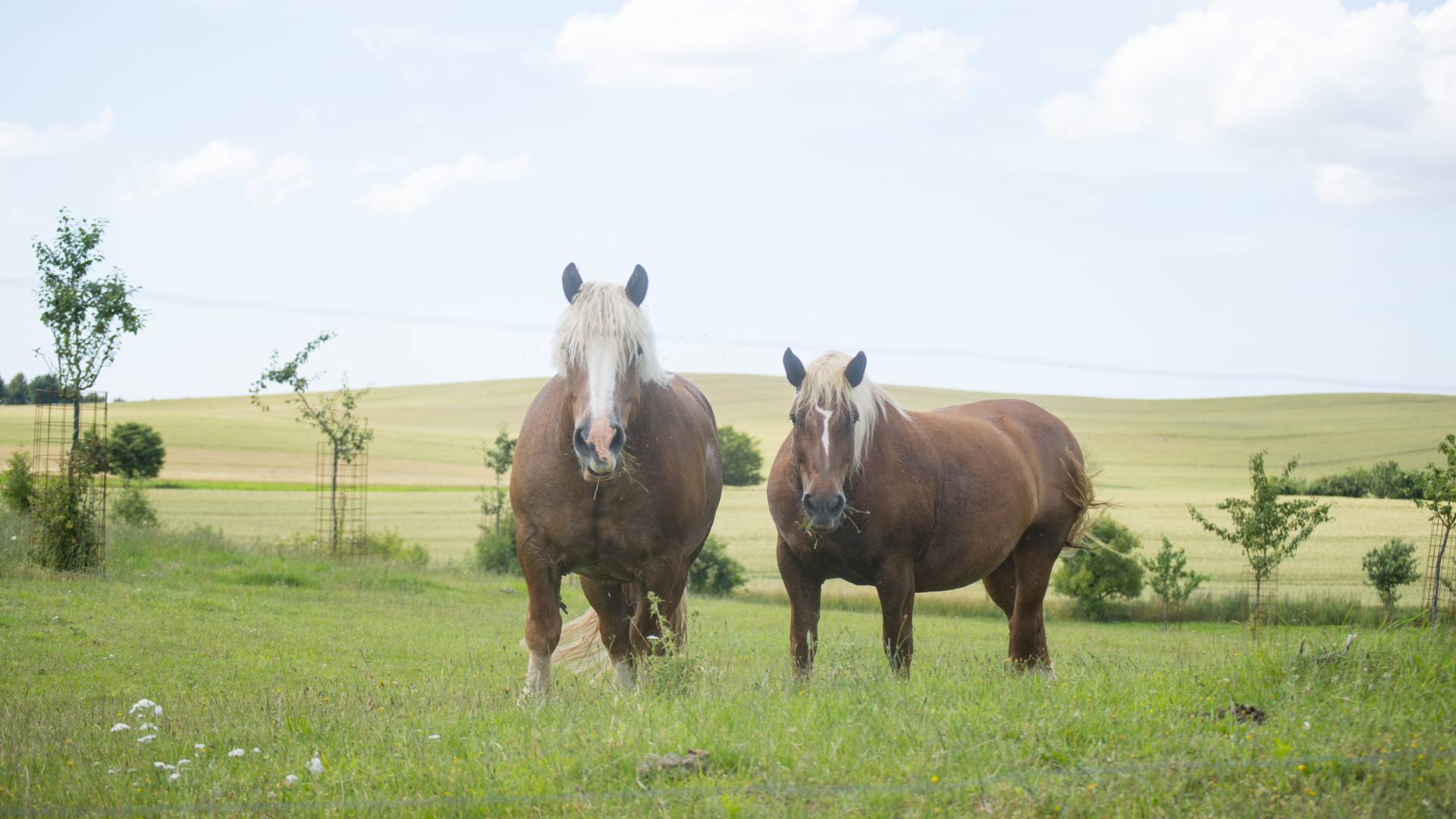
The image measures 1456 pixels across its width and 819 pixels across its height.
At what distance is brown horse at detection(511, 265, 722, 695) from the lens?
5.98 metres

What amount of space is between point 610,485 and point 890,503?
179 cm

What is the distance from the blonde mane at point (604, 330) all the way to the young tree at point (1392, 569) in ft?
69.1

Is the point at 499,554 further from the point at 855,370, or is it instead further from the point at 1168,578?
the point at 855,370

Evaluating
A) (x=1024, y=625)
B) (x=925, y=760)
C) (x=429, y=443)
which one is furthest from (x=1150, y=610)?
(x=429, y=443)

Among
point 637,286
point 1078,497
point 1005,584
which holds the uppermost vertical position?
point 637,286

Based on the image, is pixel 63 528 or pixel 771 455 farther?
pixel 771 455

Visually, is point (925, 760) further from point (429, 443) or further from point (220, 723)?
point (429, 443)

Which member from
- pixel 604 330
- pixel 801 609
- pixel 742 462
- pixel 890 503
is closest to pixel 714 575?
pixel 801 609

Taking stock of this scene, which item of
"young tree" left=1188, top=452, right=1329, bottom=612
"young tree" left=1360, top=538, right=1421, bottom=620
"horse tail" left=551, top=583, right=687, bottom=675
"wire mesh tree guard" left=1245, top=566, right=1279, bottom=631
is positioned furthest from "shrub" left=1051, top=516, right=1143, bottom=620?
"horse tail" left=551, top=583, right=687, bottom=675

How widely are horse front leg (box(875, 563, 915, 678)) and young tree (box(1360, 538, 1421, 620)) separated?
63.6 ft

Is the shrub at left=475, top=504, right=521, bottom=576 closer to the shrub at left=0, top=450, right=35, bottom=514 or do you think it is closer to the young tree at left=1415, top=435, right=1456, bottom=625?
the shrub at left=0, top=450, right=35, bottom=514

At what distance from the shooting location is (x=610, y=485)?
6215 millimetres

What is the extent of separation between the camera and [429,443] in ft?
201

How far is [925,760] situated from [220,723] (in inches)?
155
